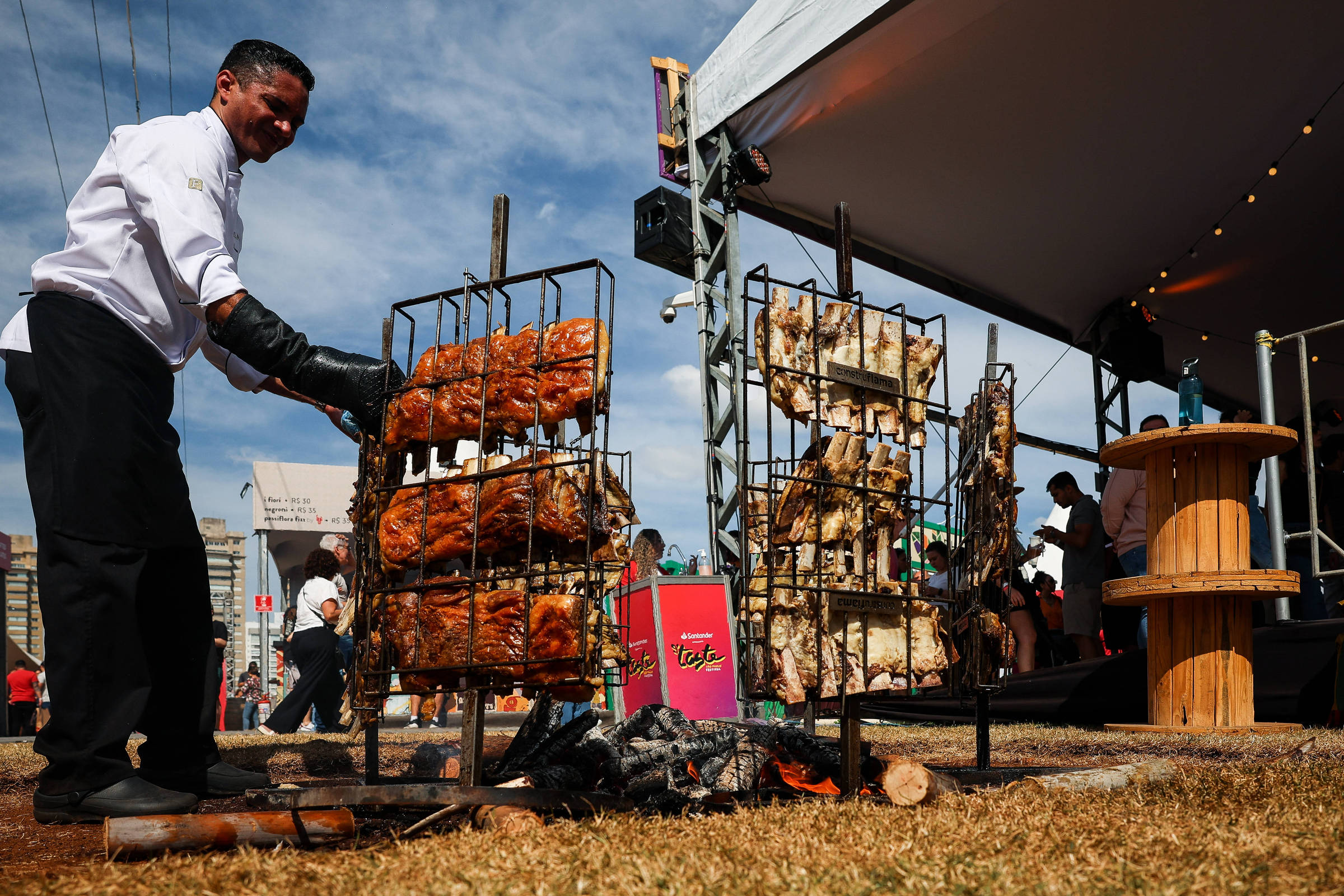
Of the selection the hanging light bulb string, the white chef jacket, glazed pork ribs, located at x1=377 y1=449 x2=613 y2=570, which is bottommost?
glazed pork ribs, located at x1=377 y1=449 x2=613 y2=570

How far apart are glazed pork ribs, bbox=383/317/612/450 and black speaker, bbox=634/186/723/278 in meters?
8.27

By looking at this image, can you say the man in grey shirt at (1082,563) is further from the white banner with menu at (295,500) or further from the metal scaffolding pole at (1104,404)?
the white banner with menu at (295,500)

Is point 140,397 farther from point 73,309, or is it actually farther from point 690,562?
point 690,562

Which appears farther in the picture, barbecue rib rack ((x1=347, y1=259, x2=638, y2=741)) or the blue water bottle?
the blue water bottle

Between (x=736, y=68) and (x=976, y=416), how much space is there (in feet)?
25.2

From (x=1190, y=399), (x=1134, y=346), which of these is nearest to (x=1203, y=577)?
(x=1190, y=399)

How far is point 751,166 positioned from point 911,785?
899 centimetres

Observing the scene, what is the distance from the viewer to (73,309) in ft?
9.65

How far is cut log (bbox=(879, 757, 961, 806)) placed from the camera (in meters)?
2.59

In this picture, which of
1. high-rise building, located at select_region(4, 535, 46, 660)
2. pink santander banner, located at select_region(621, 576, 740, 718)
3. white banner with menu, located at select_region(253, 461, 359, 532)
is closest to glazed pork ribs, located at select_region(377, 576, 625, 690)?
pink santander banner, located at select_region(621, 576, 740, 718)

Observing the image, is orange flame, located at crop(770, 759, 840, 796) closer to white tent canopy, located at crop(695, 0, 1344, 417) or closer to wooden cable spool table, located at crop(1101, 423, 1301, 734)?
wooden cable spool table, located at crop(1101, 423, 1301, 734)

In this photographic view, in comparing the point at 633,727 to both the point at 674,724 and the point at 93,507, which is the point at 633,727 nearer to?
the point at 674,724

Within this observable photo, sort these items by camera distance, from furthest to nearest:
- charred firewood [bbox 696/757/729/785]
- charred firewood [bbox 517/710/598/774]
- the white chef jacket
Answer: charred firewood [bbox 517/710/598/774], charred firewood [bbox 696/757/729/785], the white chef jacket

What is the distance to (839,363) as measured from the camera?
121 inches
